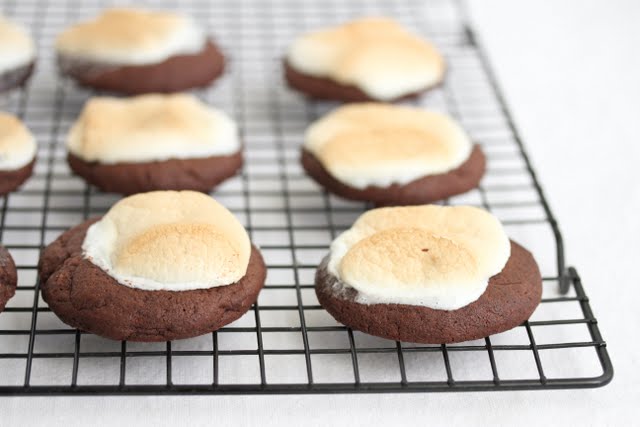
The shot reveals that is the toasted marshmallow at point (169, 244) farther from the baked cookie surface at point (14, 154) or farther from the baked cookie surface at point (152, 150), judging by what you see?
the baked cookie surface at point (14, 154)

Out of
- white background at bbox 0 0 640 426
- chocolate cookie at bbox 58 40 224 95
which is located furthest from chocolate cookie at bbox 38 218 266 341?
chocolate cookie at bbox 58 40 224 95

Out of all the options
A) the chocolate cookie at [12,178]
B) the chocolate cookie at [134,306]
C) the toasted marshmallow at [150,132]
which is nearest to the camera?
the chocolate cookie at [134,306]

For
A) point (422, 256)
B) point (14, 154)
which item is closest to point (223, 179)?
Answer: point (14, 154)

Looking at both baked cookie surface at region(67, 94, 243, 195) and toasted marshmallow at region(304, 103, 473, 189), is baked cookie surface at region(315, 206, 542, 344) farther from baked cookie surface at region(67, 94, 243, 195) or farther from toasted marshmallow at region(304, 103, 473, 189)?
baked cookie surface at region(67, 94, 243, 195)

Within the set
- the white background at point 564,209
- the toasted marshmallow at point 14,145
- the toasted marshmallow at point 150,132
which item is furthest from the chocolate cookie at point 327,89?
the toasted marshmallow at point 14,145

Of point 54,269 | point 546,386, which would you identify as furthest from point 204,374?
point 546,386
